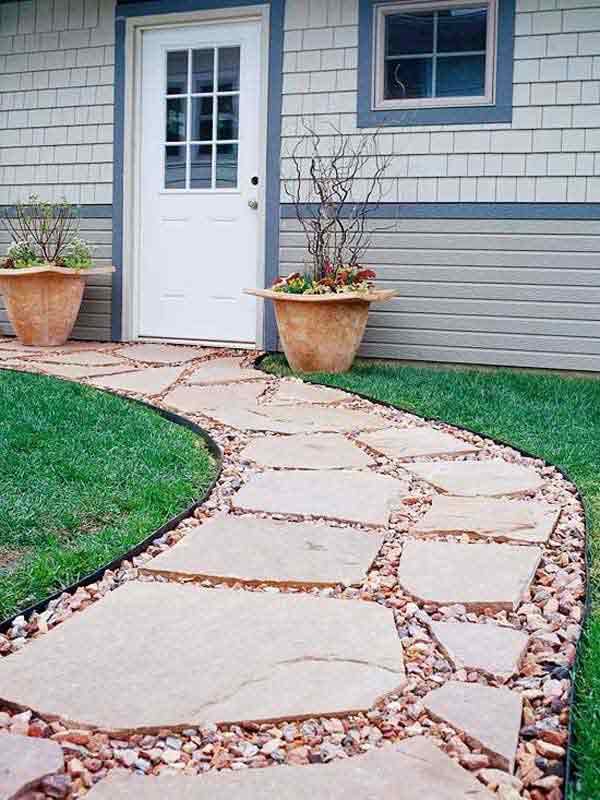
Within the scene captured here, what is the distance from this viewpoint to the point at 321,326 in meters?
4.83

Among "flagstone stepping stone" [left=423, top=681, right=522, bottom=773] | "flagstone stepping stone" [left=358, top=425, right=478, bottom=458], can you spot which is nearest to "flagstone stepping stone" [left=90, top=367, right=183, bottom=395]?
"flagstone stepping stone" [left=358, top=425, right=478, bottom=458]

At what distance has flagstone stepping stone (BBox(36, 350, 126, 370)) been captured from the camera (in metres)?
5.09

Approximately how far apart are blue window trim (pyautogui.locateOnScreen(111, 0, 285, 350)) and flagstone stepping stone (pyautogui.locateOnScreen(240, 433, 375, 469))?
2.37 m

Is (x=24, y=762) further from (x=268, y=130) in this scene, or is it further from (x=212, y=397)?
(x=268, y=130)

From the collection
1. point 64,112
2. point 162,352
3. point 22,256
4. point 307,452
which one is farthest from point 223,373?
point 64,112

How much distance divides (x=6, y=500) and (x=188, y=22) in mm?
4181

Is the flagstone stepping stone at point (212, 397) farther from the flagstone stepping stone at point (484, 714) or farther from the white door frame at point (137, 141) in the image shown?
the flagstone stepping stone at point (484, 714)

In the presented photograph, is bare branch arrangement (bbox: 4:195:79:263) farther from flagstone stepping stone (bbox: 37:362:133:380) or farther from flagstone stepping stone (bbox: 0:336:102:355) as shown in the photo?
flagstone stepping stone (bbox: 37:362:133:380)

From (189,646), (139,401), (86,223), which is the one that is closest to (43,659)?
(189,646)

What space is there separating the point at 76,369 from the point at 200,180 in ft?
5.53

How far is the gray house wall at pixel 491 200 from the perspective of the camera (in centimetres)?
502

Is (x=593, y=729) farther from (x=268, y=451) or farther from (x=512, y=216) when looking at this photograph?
(x=512, y=216)

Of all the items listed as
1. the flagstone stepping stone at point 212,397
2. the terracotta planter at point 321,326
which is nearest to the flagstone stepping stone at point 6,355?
the flagstone stepping stone at point 212,397

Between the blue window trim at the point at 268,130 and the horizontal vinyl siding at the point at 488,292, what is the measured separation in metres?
0.26
